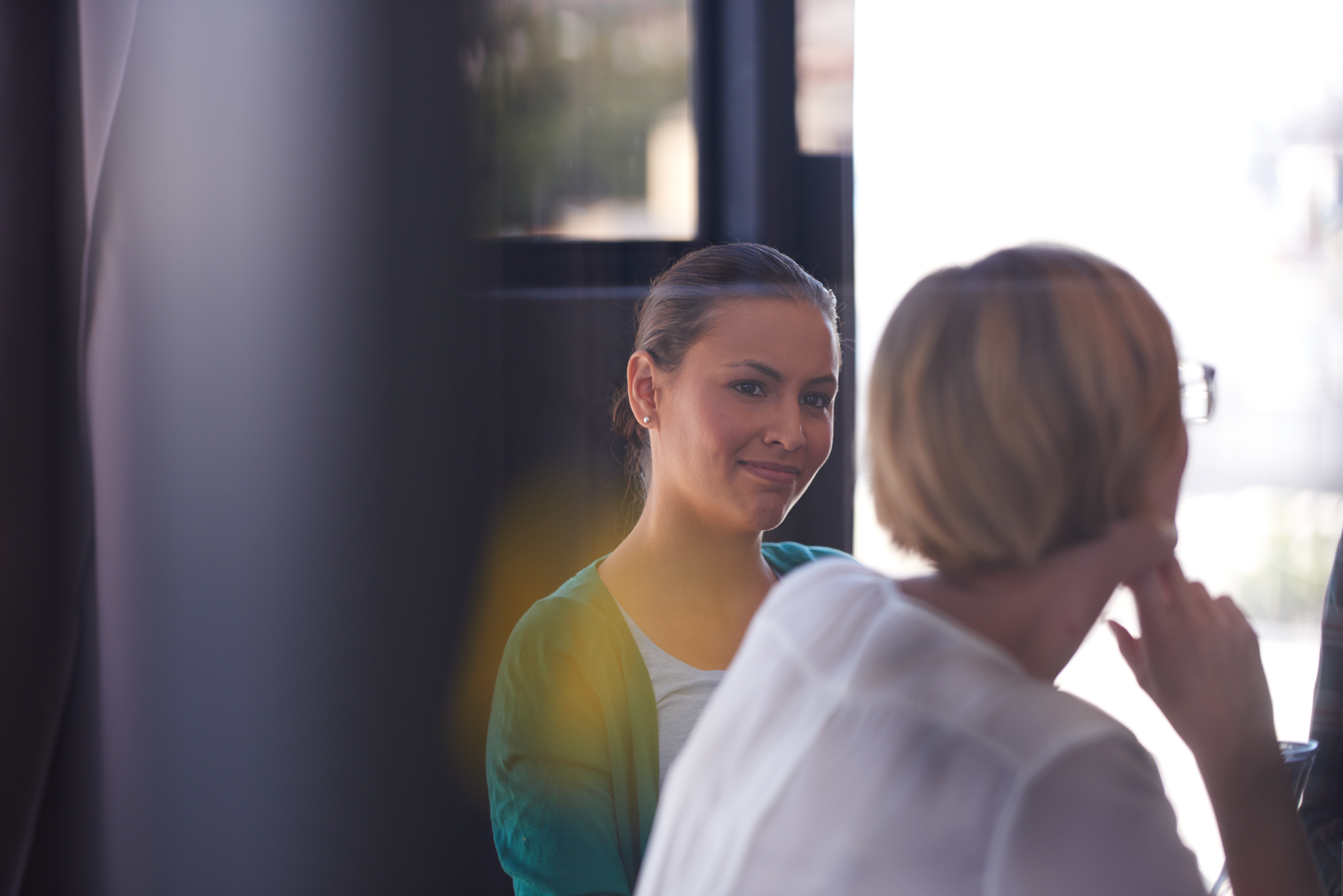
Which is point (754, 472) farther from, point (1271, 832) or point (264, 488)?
point (264, 488)

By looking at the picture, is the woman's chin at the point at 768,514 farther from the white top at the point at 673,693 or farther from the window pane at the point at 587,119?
the window pane at the point at 587,119

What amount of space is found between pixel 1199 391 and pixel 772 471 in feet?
1.13

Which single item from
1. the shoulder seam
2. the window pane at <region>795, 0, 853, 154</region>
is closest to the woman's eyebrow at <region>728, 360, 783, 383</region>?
the window pane at <region>795, 0, 853, 154</region>

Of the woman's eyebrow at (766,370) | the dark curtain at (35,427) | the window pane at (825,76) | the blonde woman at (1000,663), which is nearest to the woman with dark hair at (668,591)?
the woman's eyebrow at (766,370)

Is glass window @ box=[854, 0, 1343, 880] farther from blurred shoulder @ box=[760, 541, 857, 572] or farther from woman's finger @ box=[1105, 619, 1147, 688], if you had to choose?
blurred shoulder @ box=[760, 541, 857, 572]

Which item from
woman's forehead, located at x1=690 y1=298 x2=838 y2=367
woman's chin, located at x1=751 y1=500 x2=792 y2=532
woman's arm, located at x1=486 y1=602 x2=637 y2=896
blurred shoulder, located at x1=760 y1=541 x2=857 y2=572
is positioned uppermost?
woman's forehead, located at x1=690 y1=298 x2=838 y2=367

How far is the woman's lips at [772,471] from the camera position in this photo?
2.74 feet

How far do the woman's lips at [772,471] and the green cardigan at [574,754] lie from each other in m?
0.18

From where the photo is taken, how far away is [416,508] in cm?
104

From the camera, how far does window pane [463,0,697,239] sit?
1.01 m

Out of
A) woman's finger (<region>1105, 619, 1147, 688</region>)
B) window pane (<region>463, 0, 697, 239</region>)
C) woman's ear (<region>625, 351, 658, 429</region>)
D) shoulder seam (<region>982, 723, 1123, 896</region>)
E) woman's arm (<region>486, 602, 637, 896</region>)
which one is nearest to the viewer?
shoulder seam (<region>982, 723, 1123, 896</region>)

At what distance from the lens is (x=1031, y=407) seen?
1.60 feet

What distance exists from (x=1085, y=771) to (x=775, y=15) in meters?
0.82

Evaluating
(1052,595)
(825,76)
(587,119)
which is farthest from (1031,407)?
(587,119)
